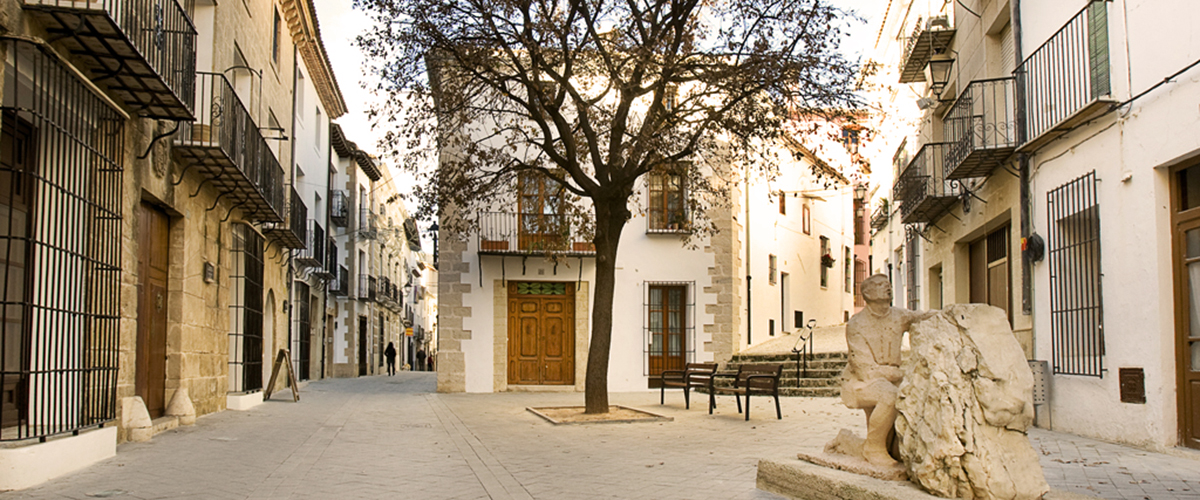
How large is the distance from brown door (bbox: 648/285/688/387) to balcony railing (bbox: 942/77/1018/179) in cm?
838

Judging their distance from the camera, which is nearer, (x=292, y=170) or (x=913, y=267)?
(x=913, y=267)

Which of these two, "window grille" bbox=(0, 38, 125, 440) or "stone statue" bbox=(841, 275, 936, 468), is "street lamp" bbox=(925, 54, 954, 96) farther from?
"window grille" bbox=(0, 38, 125, 440)

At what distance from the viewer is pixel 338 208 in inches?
1205

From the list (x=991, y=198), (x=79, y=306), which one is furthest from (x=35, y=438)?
(x=991, y=198)

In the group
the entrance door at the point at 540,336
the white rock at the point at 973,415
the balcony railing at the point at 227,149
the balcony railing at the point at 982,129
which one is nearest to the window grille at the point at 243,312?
the balcony railing at the point at 227,149

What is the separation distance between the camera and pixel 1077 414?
1000cm

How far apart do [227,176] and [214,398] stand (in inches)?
134

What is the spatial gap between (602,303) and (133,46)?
289 inches

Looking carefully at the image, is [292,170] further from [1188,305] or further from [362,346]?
[362,346]

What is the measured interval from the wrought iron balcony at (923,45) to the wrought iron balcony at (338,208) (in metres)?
18.9

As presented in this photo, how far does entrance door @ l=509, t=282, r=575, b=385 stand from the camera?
65.5 ft

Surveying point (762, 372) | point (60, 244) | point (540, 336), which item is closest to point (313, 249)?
point (540, 336)

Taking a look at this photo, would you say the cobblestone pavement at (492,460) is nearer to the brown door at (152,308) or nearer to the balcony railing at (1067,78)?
the brown door at (152,308)

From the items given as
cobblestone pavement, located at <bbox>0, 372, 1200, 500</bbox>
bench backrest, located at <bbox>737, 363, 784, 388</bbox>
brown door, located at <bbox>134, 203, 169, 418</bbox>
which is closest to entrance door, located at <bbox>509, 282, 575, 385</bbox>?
cobblestone pavement, located at <bbox>0, 372, 1200, 500</bbox>
